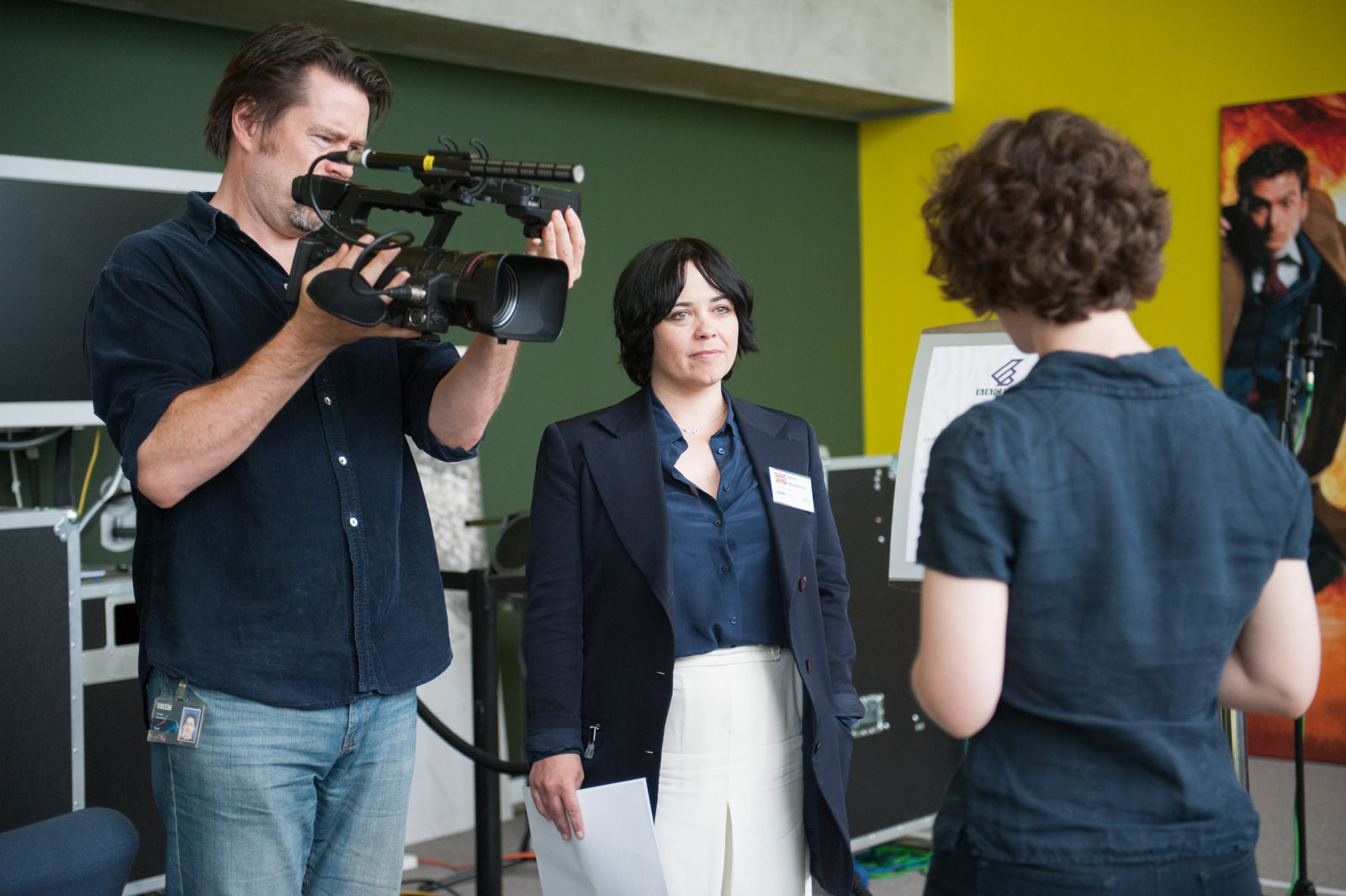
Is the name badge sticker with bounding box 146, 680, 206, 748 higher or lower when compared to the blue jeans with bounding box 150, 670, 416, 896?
higher

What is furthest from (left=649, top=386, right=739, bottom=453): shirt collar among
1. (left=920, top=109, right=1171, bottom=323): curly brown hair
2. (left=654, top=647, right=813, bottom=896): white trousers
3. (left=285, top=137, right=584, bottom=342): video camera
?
(left=920, top=109, right=1171, bottom=323): curly brown hair

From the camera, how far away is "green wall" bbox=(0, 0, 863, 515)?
3.43 metres

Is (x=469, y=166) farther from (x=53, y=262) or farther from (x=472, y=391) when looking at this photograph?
(x=53, y=262)

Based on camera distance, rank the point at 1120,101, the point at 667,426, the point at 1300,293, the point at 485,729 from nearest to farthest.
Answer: the point at 667,426, the point at 485,729, the point at 1300,293, the point at 1120,101

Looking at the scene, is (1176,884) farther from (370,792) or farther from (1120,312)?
(370,792)

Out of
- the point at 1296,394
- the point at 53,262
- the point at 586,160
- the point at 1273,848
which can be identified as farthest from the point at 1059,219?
the point at 586,160

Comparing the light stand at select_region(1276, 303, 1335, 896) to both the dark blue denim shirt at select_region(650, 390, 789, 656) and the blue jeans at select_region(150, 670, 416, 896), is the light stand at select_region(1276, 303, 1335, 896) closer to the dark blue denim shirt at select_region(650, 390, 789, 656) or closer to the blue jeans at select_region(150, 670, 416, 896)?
the dark blue denim shirt at select_region(650, 390, 789, 656)

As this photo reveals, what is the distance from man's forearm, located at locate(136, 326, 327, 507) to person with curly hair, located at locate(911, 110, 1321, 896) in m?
0.72

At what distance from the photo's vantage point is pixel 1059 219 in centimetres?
102

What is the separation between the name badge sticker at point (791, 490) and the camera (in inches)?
74.6

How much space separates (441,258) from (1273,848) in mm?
3159

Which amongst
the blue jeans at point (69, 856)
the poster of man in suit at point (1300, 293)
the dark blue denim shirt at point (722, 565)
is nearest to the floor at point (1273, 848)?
the poster of man in suit at point (1300, 293)

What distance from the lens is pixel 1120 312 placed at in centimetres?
107

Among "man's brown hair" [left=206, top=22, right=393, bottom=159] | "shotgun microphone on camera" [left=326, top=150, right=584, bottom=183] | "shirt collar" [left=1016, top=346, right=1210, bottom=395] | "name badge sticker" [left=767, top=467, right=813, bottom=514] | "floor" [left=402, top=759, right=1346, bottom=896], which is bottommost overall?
"floor" [left=402, top=759, right=1346, bottom=896]
